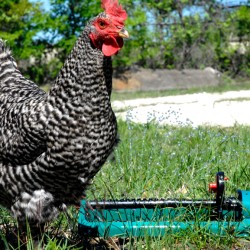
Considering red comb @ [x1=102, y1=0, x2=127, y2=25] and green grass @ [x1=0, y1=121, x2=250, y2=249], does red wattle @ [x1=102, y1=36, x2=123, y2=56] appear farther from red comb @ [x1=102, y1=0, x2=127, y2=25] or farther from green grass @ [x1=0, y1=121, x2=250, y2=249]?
green grass @ [x1=0, y1=121, x2=250, y2=249]

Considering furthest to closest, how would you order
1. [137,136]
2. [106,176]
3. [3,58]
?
1. [137,136]
2. [106,176]
3. [3,58]

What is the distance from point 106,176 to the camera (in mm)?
4410

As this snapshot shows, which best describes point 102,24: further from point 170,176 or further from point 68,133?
point 170,176

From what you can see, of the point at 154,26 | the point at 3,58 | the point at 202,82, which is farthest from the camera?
the point at 154,26

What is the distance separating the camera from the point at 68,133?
286 centimetres

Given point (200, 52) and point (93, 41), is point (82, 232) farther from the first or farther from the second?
point (200, 52)

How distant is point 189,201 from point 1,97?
1399 mm

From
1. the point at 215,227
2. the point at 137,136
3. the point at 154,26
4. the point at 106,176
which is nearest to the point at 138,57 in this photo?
the point at 154,26

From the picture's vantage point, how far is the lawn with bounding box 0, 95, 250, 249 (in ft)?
10.4

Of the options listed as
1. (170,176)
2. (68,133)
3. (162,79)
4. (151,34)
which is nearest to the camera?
(68,133)

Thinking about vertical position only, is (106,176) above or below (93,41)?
below

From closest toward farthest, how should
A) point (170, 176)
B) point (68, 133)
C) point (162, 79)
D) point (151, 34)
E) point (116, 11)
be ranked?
point (68, 133) < point (116, 11) < point (170, 176) < point (162, 79) < point (151, 34)

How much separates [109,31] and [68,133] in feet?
1.94

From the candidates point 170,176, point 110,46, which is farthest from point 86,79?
point 170,176
